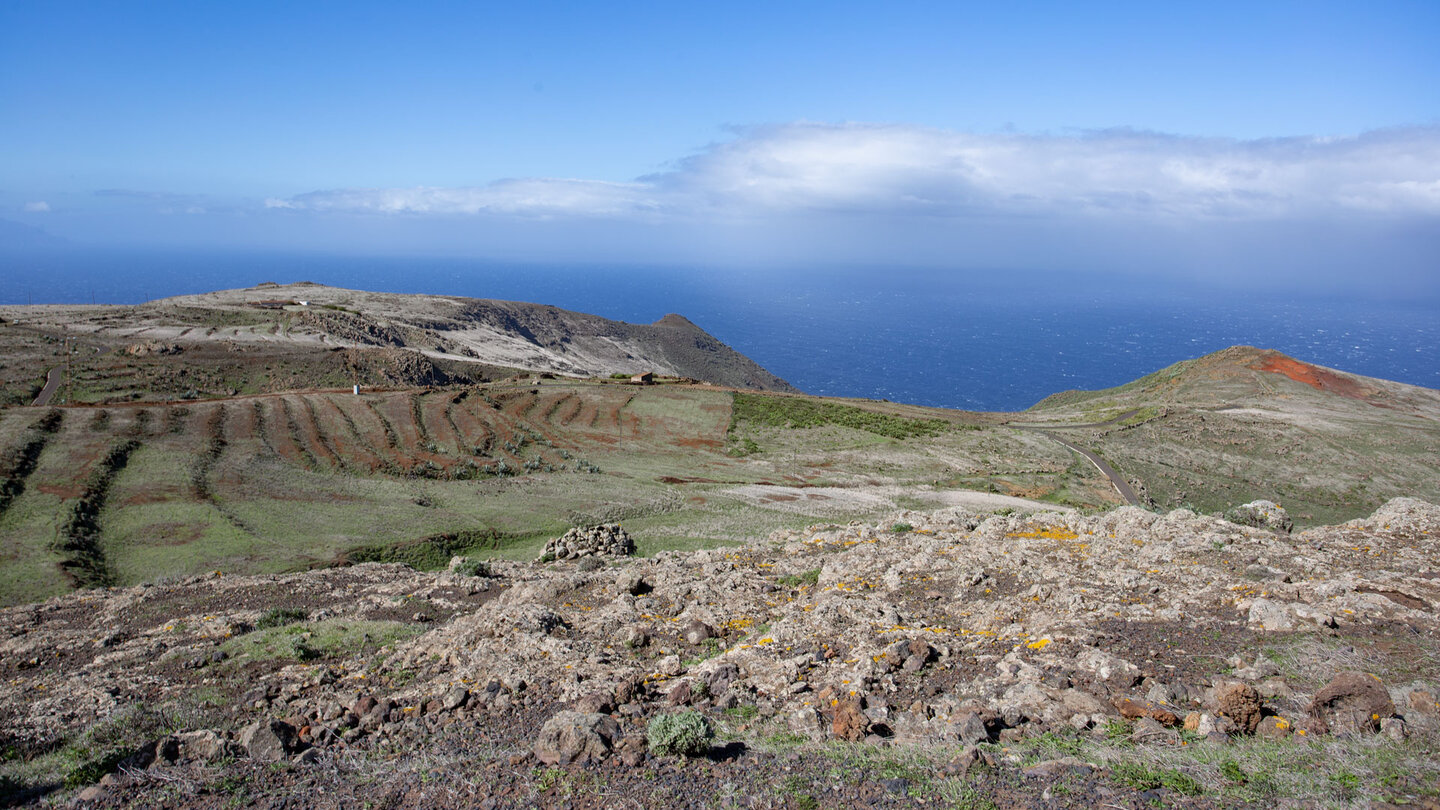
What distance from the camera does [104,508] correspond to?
23859mm

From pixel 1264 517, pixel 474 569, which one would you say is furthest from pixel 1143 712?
pixel 1264 517

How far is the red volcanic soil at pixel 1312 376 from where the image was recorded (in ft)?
204

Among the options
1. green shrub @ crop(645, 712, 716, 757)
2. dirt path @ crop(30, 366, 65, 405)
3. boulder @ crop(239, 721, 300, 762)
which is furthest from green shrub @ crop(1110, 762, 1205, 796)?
dirt path @ crop(30, 366, 65, 405)

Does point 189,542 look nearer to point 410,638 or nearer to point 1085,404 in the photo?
point 410,638

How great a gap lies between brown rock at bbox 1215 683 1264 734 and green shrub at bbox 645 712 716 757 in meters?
6.29

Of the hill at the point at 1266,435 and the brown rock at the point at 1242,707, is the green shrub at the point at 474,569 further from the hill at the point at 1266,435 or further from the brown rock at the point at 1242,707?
the hill at the point at 1266,435

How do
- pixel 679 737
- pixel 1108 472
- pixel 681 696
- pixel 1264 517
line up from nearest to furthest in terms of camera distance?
pixel 679 737 < pixel 681 696 < pixel 1264 517 < pixel 1108 472

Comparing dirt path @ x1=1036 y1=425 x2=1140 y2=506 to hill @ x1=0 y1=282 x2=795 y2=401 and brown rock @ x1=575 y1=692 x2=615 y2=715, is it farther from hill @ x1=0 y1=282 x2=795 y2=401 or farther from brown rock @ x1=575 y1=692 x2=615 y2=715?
hill @ x1=0 y1=282 x2=795 y2=401

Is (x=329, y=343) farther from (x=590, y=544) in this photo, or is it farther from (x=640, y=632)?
(x=640, y=632)

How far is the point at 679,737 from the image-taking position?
26.8 feet

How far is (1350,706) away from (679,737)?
804 cm

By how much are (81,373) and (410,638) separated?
54746 millimetres

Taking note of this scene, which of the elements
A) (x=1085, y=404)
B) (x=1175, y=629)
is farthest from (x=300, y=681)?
(x=1085, y=404)

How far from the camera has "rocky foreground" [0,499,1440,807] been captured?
771 centimetres
